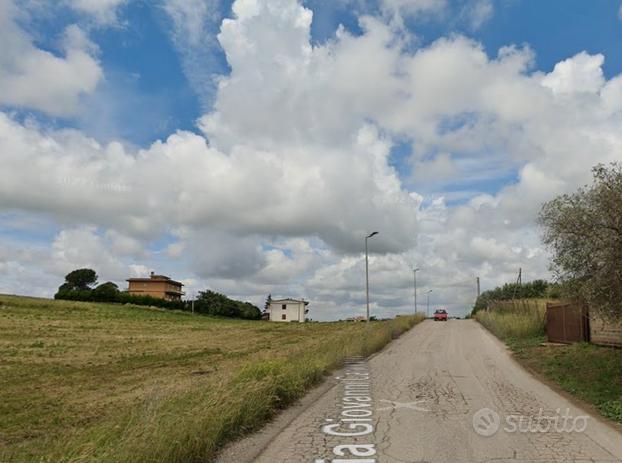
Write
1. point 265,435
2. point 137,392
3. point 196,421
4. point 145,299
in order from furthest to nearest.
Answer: point 145,299 < point 137,392 < point 265,435 < point 196,421

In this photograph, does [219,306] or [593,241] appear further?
[219,306]

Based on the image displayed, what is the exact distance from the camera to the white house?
13375 centimetres

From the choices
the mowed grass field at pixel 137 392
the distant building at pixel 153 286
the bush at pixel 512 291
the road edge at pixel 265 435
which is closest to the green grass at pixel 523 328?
the mowed grass field at pixel 137 392

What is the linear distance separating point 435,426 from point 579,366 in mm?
10519

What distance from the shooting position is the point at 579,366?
18.2 meters

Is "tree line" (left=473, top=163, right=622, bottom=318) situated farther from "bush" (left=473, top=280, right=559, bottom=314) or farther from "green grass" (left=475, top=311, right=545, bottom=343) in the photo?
"bush" (left=473, top=280, right=559, bottom=314)

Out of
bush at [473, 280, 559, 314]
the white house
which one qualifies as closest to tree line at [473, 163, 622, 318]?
bush at [473, 280, 559, 314]

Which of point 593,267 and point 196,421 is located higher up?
point 593,267

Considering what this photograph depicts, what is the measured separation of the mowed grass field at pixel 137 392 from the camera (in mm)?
7004

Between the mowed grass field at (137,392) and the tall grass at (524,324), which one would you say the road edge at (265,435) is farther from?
the tall grass at (524,324)

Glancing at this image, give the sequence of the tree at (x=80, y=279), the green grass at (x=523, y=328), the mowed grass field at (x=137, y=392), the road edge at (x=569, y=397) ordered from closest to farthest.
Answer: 1. the mowed grass field at (x=137, y=392)
2. the road edge at (x=569, y=397)
3. the green grass at (x=523, y=328)
4. the tree at (x=80, y=279)

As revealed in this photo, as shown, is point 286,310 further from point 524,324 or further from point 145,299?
point 524,324

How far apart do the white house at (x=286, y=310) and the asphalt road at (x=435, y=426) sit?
117m

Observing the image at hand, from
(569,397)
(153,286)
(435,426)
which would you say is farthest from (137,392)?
(153,286)
